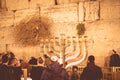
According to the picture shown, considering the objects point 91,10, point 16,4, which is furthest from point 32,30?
point 91,10

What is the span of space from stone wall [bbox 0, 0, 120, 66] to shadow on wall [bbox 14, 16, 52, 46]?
11 centimetres

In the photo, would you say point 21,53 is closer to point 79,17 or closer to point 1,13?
point 1,13

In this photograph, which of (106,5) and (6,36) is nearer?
(106,5)

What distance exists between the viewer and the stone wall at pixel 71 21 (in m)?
12.5

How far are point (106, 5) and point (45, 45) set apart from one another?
3.29 m

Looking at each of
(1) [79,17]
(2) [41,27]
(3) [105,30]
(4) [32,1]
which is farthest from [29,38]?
(3) [105,30]

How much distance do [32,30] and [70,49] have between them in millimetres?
2180

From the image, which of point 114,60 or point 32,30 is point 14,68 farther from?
point 32,30

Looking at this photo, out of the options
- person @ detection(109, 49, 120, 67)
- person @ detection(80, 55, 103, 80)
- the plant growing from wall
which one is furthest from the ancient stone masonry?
person @ detection(80, 55, 103, 80)

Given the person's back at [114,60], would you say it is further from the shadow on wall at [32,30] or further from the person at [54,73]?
the person at [54,73]

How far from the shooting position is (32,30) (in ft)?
46.9

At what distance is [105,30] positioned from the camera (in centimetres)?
1255

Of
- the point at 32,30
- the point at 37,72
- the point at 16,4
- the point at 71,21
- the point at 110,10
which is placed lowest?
the point at 37,72

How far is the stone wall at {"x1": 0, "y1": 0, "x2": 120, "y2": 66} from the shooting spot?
1248 centimetres
